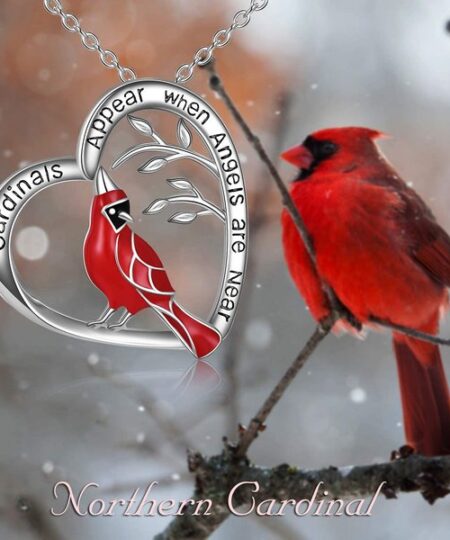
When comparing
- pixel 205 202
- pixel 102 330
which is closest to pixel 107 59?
pixel 205 202

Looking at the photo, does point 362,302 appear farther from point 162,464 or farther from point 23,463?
point 23,463

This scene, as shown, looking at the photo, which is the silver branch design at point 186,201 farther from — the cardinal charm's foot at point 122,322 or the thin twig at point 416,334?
the thin twig at point 416,334

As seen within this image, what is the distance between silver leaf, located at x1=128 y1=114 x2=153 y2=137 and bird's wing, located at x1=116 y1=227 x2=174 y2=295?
7.9 inches

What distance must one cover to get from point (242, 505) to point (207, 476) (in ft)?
0.27

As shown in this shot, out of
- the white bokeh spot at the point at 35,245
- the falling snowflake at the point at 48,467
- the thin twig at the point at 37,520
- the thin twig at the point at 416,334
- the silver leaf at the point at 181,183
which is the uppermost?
the silver leaf at the point at 181,183

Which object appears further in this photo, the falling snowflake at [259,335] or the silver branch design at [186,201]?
the falling snowflake at [259,335]

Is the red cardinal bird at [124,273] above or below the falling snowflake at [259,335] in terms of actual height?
above

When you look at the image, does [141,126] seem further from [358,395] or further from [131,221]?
[358,395]

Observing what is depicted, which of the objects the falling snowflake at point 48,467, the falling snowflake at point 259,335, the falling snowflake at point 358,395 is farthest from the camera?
the falling snowflake at point 358,395

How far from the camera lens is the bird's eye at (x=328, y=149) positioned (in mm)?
1812

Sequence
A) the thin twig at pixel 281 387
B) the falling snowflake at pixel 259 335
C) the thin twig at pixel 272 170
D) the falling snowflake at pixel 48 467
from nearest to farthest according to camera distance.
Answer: the thin twig at pixel 272 170 < the thin twig at pixel 281 387 < the falling snowflake at pixel 48 467 < the falling snowflake at pixel 259 335

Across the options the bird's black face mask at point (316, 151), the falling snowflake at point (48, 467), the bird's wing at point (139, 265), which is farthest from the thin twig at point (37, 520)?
the bird's black face mask at point (316, 151)

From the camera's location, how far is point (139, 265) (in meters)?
1.75

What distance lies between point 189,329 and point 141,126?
1.36 ft
